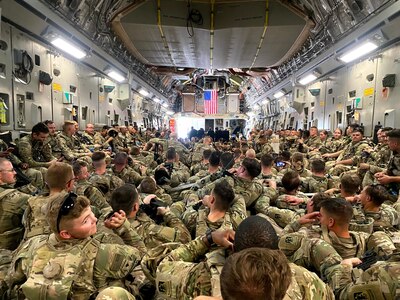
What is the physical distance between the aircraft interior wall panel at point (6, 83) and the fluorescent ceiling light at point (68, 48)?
4.63 feet

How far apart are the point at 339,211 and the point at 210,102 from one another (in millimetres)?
25247

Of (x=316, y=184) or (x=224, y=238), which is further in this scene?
(x=316, y=184)

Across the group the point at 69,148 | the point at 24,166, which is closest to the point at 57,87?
the point at 69,148

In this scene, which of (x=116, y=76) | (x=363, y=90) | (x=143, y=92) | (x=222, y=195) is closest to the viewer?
(x=222, y=195)

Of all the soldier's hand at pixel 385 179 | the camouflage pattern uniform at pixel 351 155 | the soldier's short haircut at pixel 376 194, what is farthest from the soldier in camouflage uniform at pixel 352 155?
the soldier's short haircut at pixel 376 194

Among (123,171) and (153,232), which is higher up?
(123,171)

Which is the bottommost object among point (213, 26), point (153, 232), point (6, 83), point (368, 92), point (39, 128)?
point (153, 232)

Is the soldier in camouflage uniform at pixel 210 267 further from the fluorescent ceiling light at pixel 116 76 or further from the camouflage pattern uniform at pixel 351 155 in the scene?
the fluorescent ceiling light at pixel 116 76

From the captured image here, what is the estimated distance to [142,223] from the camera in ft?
9.63

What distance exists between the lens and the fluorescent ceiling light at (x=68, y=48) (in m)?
7.01

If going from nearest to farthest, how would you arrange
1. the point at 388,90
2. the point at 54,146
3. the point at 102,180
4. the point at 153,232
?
the point at 153,232 → the point at 102,180 → the point at 54,146 → the point at 388,90

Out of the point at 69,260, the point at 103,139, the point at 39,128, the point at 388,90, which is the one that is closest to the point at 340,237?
the point at 69,260

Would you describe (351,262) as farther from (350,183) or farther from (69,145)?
(69,145)

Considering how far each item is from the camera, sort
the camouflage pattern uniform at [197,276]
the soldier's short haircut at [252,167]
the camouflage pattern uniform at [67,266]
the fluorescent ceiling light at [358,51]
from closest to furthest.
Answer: the camouflage pattern uniform at [197,276]
the camouflage pattern uniform at [67,266]
the soldier's short haircut at [252,167]
the fluorescent ceiling light at [358,51]
